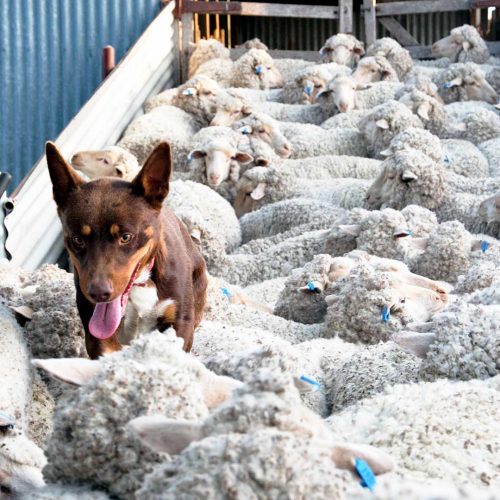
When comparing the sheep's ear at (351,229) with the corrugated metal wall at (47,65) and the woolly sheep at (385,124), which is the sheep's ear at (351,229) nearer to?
the woolly sheep at (385,124)

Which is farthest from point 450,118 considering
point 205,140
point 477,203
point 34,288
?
point 34,288

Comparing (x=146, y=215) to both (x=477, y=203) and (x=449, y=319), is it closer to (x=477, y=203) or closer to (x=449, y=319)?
(x=449, y=319)

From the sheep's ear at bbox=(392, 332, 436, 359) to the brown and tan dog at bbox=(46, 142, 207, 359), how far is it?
0.76 m

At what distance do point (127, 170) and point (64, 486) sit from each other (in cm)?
488

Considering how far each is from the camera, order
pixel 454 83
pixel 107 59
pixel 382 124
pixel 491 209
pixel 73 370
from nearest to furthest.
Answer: pixel 73 370
pixel 491 209
pixel 382 124
pixel 107 59
pixel 454 83

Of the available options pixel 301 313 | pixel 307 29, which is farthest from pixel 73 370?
pixel 307 29

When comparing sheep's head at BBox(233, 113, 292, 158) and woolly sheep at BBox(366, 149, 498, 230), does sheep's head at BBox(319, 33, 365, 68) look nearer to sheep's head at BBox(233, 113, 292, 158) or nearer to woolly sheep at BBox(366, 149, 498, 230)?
sheep's head at BBox(233, 113, 292, 158)

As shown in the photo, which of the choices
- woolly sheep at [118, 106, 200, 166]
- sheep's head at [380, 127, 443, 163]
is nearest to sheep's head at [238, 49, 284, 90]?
woolly sheep at [118, 106, 200, 166]

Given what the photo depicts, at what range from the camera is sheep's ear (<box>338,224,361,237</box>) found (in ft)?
19.0

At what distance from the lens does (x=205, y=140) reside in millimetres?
8156

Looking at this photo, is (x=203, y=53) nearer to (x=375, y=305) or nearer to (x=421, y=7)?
(x=421, y=7)

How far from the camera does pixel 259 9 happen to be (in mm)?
11289

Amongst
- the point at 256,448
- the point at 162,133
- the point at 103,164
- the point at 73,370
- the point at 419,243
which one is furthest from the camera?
the point at 162,133

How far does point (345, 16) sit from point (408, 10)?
72cm
